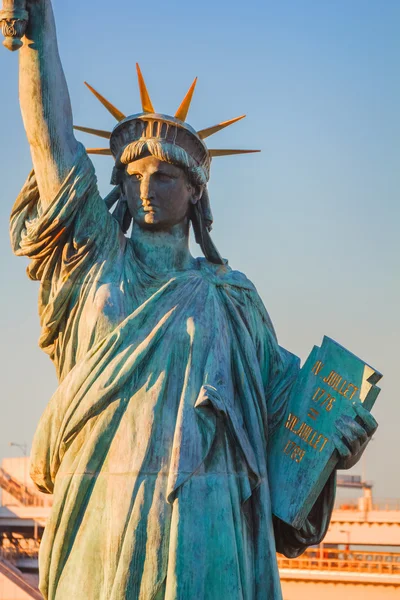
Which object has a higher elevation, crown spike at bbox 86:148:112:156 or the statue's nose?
crown spike at bbox 86:148:112:156

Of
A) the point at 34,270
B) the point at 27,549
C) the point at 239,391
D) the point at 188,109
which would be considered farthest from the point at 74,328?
the point at 27,549

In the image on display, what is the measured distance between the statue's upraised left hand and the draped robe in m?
0.41

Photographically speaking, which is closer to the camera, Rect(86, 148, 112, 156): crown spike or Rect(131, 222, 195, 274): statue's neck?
Rect(131, 222, 195, 274): statue's neck

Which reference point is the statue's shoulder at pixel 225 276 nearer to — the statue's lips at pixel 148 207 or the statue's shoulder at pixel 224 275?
the statue's shoulder at pixel 224 275

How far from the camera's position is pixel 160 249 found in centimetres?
932

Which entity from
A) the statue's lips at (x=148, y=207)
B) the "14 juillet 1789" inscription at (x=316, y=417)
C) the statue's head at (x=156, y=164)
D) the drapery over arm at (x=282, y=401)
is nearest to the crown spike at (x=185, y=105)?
the statue's head at (x=156, y=164)

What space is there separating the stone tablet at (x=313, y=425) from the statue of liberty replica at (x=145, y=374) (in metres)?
0.13

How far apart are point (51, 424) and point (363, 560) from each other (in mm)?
35381

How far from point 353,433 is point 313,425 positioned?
313 millimetres

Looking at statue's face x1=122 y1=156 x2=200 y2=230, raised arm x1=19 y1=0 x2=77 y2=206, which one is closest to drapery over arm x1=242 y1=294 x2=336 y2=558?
statue's face x1=122 y1=156 x2=200 y2=230

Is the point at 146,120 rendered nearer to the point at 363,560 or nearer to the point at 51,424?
the point at 51,424

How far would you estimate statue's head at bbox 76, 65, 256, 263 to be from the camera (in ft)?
30.0

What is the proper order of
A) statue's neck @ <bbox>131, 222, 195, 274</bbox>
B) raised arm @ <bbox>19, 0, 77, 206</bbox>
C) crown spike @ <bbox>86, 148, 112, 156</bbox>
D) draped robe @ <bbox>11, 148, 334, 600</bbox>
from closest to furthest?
1. draped robe @ <bbox>11, 148, 334, 600</bbox>
2. raised arm @ <bbox>19, 0, 77, 206</bbox>
3. statue's neck @ <bbox>131, 222, 195, 274</bbox>
4. crown spike @ <bbox>86, 148, 112, 156</bbox>

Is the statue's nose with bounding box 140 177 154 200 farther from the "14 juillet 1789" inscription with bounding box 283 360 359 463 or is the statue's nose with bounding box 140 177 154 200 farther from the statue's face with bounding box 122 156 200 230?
the "14 juillet 1789" inscription with bounding box 283 360 359 463
